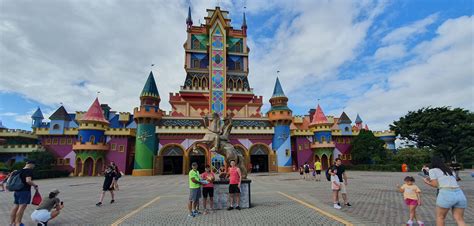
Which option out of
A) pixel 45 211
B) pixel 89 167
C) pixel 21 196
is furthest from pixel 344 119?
pixel 21 196

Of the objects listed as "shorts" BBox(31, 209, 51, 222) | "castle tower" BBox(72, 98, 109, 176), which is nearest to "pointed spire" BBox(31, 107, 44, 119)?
"castle tower" BBox(72, 98, 109, 176)

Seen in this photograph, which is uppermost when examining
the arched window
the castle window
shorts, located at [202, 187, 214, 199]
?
the arched window

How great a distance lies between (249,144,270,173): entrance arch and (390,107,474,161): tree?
2042cm

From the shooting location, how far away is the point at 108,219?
7445 mm

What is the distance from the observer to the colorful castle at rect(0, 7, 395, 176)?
31.5 metres

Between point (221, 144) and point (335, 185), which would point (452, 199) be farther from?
point (221, 144)

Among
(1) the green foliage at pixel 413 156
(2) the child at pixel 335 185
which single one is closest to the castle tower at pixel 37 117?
(2) the child at pixel 335 185

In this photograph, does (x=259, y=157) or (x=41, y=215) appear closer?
(x=41, y=215)

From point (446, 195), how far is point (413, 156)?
107 feet

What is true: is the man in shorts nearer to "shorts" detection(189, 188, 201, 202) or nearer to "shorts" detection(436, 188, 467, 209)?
"shorts" detection(189, 188, 201, 202)

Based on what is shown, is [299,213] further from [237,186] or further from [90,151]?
[90,151]

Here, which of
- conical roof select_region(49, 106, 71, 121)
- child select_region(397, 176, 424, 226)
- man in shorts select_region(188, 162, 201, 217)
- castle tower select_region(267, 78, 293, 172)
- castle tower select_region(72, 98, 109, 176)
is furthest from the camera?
conical roof select_region(49, 106, 71, 121)

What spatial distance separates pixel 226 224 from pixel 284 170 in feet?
91.5

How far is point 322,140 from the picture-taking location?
36.4 meters
